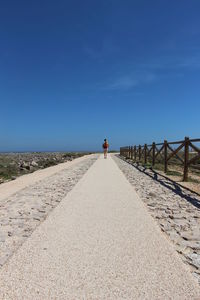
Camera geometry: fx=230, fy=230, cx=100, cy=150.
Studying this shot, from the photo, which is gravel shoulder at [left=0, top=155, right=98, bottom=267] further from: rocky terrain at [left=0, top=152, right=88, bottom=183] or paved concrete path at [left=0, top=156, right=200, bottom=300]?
rocky terrain at [left=0, top=152, right=88, bottom=183]

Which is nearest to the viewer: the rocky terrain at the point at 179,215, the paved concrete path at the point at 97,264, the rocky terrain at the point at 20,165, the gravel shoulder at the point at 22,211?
the paved concrete path at the point at 97,264

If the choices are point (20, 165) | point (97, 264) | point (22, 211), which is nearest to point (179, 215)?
point (97, 264)

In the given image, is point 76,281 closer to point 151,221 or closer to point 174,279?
point 174,279

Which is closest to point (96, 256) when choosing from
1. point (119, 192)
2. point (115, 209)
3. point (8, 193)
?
point (115, 209)

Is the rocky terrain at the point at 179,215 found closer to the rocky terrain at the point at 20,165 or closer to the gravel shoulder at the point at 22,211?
the gravel shoulder at the point at 22,211

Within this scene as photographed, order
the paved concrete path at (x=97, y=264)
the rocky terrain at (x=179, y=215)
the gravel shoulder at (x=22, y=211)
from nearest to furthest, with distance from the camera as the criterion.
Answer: the paved concrete path at (x=97, y=264)
the rocky terrain at (x=179, y=215)
the gravel shoulder at (x=22, y=211)

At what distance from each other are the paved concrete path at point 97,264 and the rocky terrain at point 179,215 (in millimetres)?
175

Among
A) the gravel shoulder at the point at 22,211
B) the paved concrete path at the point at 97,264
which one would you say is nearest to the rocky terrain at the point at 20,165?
the gravel shoulder at the point at 22,211

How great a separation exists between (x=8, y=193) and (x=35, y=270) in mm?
4984

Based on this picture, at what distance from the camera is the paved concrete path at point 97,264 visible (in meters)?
2.35

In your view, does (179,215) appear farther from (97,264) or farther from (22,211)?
(22,211)

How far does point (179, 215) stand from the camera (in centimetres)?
492

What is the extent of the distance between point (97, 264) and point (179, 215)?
2.69 metres

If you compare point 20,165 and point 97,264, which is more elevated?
point 20,165
